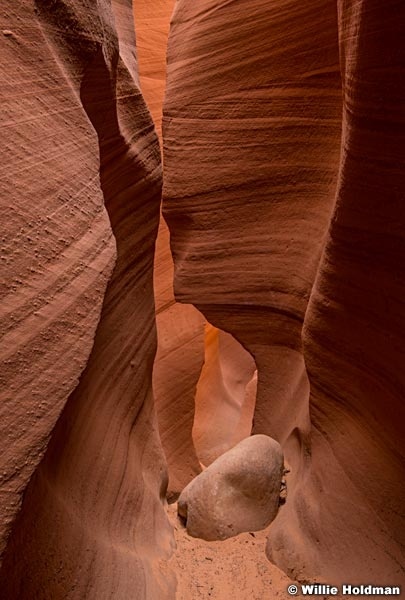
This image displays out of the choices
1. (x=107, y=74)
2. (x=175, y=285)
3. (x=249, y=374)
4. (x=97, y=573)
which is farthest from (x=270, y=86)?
(x=249, y=374)

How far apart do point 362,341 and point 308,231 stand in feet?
3.88

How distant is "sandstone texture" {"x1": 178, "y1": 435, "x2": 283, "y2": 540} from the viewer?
2609 mm

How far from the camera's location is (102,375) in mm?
1938

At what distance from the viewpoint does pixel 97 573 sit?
158cm

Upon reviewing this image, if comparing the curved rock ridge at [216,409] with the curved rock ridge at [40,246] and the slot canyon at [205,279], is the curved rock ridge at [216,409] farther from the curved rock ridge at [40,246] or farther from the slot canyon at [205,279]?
the curved rock ridge at [40,246]

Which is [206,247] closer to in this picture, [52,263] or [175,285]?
[175,285]

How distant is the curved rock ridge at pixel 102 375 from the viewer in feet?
4.61

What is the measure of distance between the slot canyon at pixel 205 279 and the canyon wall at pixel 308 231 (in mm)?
10

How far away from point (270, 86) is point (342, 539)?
250 centimetres

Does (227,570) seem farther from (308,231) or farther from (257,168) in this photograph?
(257,168)

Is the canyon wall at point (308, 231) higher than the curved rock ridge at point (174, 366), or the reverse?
the canyon wall at point (308, 231)

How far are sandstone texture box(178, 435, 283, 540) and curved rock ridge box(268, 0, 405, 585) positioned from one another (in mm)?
149

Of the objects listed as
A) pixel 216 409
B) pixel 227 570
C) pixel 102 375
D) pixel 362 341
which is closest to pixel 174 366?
pixel 216 409

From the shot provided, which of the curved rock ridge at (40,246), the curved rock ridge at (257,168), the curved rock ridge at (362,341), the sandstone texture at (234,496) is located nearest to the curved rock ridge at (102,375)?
the curved rock ridge at (40,246)
